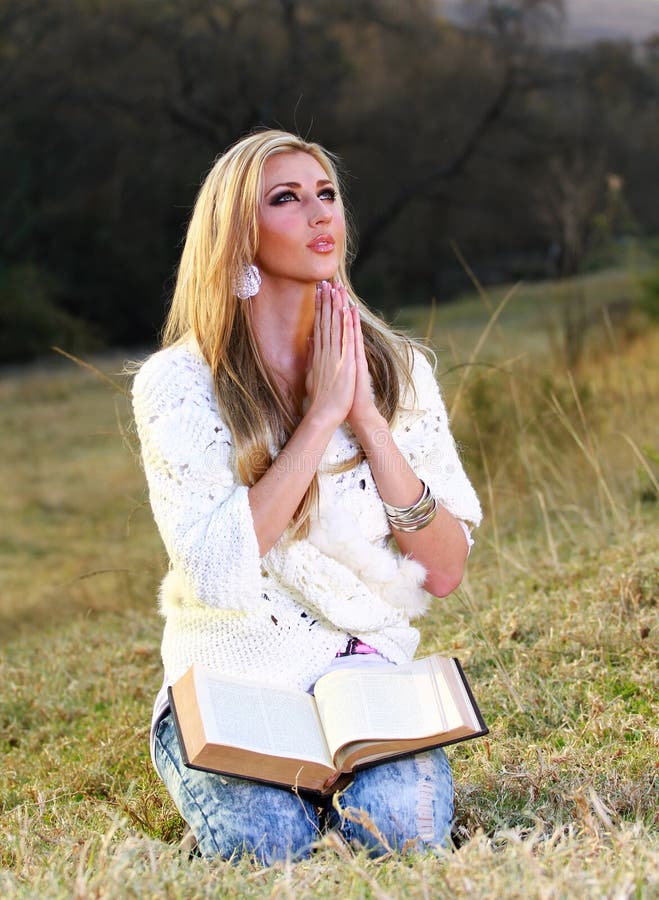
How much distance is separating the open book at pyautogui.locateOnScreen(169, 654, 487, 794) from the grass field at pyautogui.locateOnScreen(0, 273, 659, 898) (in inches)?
7.3

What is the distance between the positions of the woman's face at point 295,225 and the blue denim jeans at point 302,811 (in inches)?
39.7

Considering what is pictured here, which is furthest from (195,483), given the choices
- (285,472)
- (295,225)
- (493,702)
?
(493,702)

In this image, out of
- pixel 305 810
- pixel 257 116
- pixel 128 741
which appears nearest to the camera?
pixel 305 810

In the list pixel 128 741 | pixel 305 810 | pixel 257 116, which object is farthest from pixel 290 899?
pixel 257 116

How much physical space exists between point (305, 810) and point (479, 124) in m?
19.0

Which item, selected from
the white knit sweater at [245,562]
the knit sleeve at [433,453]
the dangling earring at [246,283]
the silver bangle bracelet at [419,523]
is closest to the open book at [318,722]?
the white knit sweater at [245,562]

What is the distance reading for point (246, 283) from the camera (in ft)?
7.88

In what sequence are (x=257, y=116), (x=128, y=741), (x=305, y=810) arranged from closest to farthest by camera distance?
(x=305, y=810), (x=128, y=741), (x=257, y=116)

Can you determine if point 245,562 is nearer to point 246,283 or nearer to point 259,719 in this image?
point 259,719

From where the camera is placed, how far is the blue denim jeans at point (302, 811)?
6.79ft

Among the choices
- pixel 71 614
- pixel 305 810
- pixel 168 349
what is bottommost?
pixel 71 614

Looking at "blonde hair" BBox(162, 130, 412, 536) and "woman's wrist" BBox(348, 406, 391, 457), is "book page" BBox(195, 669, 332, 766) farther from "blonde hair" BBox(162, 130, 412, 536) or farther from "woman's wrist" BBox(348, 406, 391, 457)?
"woman's wrist" BBox(348, 406, 391, 457)

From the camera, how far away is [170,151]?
65.2ft

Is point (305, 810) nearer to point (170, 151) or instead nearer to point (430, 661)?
point (430, 661)
